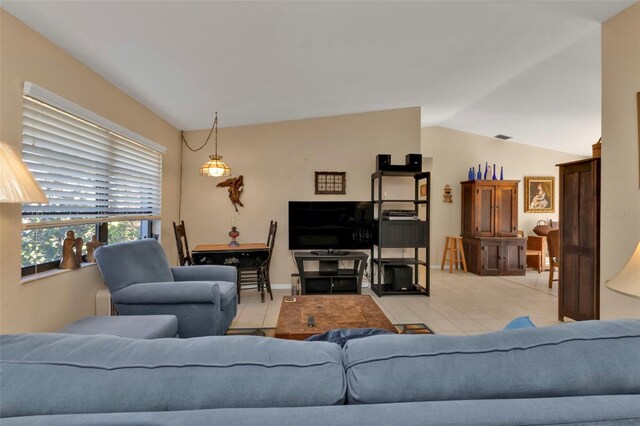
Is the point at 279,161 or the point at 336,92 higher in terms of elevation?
the point at 336,92

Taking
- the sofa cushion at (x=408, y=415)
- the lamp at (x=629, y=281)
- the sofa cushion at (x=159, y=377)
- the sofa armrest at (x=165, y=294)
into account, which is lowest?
the sofa armrest at (x=165, y=294)

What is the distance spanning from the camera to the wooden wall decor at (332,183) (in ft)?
16.5

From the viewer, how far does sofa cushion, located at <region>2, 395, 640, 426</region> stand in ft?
2.15

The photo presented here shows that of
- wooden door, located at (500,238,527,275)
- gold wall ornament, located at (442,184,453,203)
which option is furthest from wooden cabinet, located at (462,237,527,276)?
gold wall ornament, located at (442,184,453,203)

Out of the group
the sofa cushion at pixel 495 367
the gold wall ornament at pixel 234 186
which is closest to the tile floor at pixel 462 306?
the gold wall ornament at pixel 234 186

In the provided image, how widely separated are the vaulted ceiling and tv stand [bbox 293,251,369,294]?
2.03m

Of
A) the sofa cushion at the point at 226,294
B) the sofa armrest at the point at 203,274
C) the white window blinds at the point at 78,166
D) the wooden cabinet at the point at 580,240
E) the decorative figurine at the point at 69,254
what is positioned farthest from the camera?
the sofa armrest at the point at 203,274

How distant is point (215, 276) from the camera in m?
3.29

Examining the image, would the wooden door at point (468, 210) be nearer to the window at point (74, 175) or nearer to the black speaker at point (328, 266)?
the black speaker at point (328, 266)

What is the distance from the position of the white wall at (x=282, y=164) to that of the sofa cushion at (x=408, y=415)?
432cm

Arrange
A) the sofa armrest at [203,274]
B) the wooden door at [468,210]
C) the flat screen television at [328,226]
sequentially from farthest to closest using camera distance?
the wooden door at [468,210], the flat screen television at [328,226], the sofa armrest at [203,274]

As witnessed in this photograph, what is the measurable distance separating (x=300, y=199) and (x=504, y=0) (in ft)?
10.9

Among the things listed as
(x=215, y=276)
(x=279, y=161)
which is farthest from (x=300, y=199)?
(x=215, y=276)

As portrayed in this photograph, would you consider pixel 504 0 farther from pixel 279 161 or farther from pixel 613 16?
pixel 279 161
